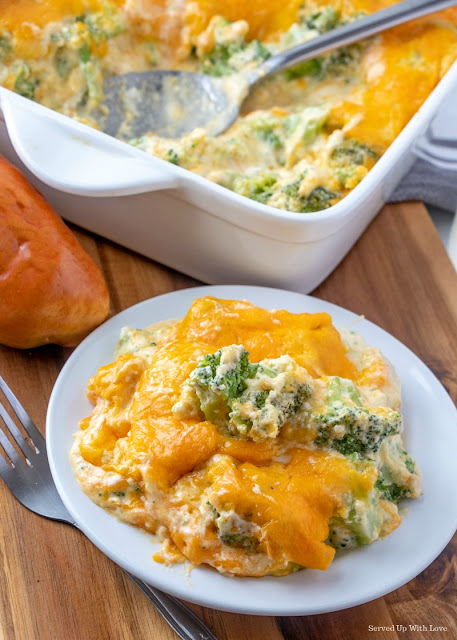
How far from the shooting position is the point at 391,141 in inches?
84.1

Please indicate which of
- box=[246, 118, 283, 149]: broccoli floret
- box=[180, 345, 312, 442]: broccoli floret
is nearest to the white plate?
box=[180, 345, 312, 442]: broccoli floret

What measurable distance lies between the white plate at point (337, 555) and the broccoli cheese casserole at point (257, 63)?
1.39 feet

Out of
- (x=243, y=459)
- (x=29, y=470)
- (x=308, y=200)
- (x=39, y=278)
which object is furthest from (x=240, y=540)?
(x=308, y=200)

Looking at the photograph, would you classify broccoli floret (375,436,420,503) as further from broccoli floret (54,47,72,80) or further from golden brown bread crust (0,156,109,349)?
broccoli floret (54,47,72,80)

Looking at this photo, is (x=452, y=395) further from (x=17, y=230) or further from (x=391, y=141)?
(x=17, y=230)

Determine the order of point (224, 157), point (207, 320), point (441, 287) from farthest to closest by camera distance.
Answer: point (441, 287)
point (224, 157)
point (207, 320)

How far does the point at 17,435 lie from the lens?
1.70 m

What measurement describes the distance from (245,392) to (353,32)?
1.29 m

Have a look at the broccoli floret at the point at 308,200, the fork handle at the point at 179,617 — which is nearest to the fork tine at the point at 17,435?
the fork handle at the point at 179,617

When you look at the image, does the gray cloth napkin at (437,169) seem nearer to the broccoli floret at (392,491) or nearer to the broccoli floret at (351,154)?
the broccoli floret at (351,154)

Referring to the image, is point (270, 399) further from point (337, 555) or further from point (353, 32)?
point (353, 32)

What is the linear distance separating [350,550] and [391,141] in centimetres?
117

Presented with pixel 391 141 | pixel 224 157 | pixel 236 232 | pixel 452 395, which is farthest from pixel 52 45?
pixel 452 395

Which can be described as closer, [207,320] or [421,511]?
[421,511]
